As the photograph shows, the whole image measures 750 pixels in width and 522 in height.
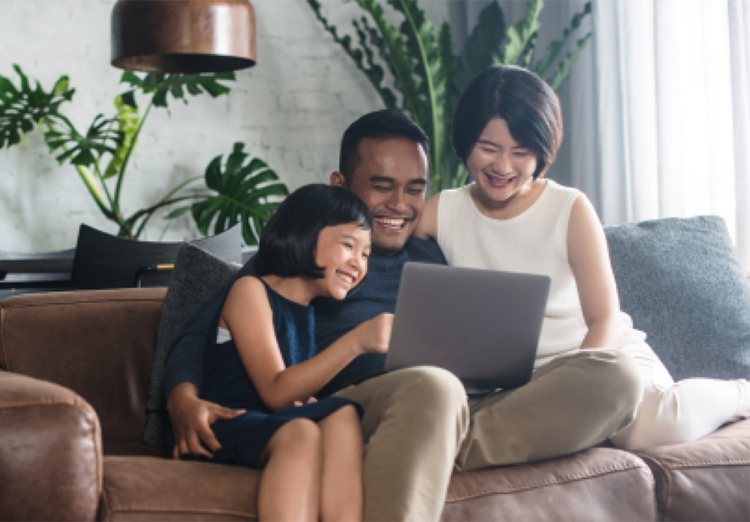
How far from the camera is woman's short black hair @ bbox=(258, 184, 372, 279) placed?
1353mm

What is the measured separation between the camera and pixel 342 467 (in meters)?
1.04

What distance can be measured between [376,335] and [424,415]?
19 cm

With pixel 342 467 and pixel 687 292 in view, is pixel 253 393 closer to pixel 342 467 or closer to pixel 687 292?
pixel 342 467

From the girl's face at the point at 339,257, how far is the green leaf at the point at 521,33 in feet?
5.74

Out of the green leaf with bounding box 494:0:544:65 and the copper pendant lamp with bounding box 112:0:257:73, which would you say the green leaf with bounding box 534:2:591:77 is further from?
the copper pendant lamp with bounding box 112:0:257:73

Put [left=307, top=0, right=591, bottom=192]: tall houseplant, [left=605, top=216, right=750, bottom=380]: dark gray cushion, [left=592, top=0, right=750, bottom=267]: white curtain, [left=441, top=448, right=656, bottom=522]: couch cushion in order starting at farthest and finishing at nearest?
[left=307, top=0, right=591, bottom=192]: tall houseplant < [left=592, top=0, right=750, bottom=267]: white curtain < [left=605, top=216, right=750, bottom=380]: dark gray cushion < [left=441, top=448, right=656, bottom=522]: couch cushion

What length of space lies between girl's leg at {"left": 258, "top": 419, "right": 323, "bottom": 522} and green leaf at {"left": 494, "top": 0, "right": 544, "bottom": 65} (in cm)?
218

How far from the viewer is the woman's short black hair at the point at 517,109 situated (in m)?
1.53

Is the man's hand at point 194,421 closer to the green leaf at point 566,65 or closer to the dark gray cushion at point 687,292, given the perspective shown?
the dark gray cushion at point 687,292

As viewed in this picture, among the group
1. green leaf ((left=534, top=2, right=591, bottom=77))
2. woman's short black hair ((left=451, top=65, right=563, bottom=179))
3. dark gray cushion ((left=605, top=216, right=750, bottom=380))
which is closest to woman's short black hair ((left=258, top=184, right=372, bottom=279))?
woman's short black hair ((left=451, top=65, right=563, bottom=179))

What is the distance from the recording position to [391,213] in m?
1.63

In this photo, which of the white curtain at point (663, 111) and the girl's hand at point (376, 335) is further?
the white curtain at point (663, 111)

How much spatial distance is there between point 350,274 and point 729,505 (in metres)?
0.73

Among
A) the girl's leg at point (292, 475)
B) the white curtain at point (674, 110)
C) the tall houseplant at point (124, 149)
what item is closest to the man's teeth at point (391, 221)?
the girl's leg at point (292, 475)
